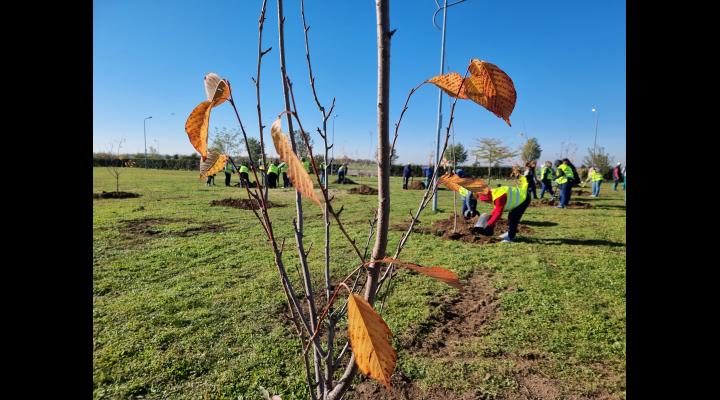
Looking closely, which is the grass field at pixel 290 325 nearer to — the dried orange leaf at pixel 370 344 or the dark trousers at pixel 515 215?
the dark trousers at pixel 515 215

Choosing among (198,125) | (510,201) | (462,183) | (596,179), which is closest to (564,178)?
(596,179)

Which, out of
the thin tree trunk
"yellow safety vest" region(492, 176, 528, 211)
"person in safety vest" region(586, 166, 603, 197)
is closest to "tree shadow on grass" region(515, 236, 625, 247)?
"yellow safety vest" region(492, 176, 528, 211)

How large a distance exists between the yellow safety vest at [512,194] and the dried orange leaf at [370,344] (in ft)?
20.9

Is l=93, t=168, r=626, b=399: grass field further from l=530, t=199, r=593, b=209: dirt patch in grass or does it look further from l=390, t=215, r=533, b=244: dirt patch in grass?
l=530, t=199, r=593, b=209: dirt patch in grass

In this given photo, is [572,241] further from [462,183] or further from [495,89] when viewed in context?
[495,89]

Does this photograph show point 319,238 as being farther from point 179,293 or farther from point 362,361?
point 362,361

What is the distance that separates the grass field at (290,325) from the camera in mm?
2631

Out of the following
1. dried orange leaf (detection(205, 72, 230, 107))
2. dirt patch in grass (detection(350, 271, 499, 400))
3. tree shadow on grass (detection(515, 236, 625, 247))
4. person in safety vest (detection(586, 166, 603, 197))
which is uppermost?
person in safety vest (detection(586, 166, 603, 197))

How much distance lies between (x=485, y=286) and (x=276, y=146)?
4.64 metres

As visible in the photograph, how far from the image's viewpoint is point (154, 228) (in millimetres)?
7914

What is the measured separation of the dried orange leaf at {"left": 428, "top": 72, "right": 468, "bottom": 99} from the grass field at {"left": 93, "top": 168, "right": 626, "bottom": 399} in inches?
91.1

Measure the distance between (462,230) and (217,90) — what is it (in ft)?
25.0

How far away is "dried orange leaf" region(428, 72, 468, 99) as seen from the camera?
2.66 ft
